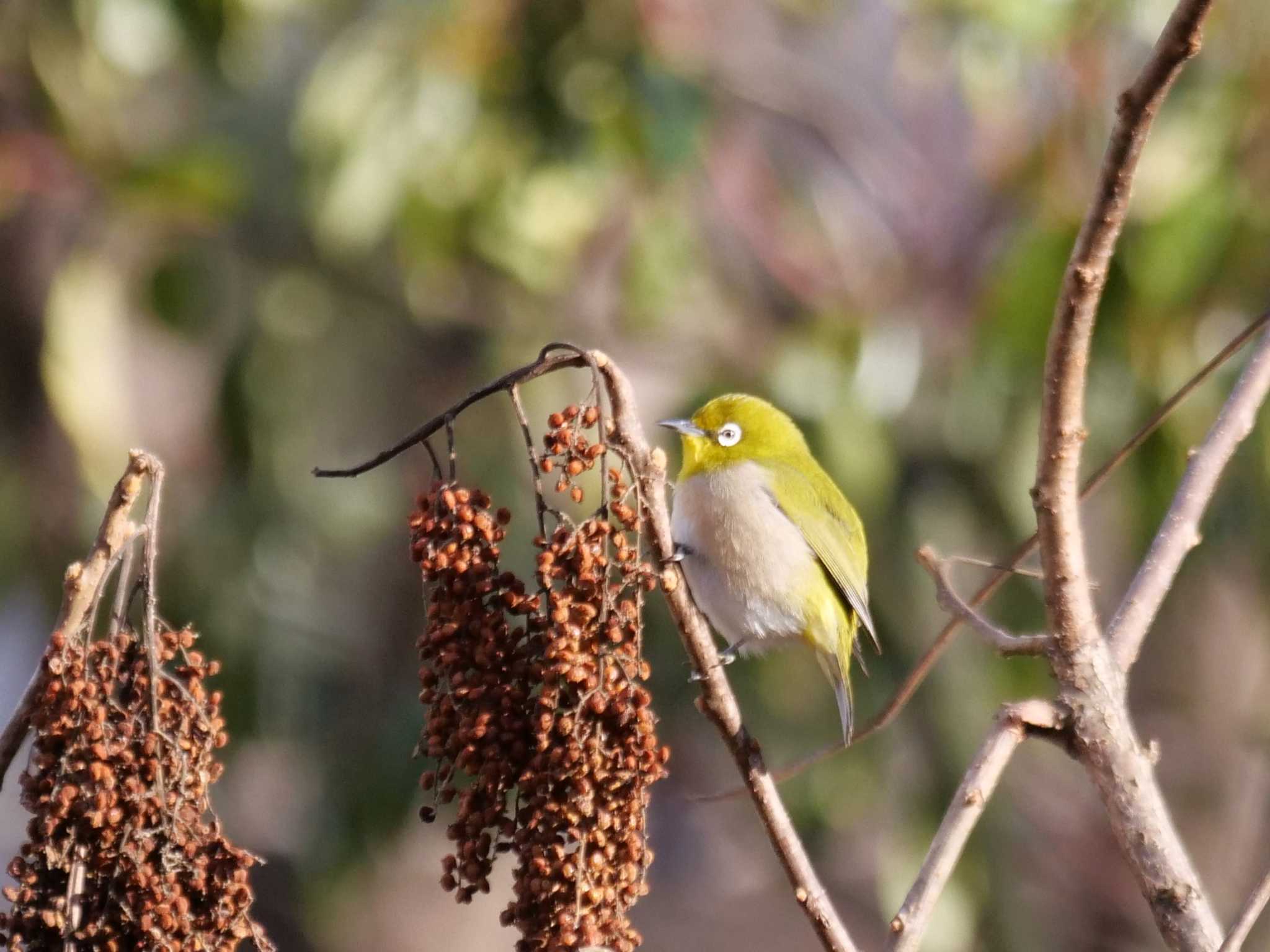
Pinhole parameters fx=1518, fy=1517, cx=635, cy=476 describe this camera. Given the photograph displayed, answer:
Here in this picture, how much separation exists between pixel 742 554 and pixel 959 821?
53.9 inches

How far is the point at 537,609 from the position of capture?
1505mm

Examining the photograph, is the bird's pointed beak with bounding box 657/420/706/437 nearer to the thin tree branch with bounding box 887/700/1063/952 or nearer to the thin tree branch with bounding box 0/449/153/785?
the thin tree branch with bounding box 887/700/1063/952

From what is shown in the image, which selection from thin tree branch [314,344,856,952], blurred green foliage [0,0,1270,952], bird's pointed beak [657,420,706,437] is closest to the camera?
thin tree branch [314,344,856,952]

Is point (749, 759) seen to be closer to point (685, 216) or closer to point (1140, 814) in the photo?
point (1140, 814)

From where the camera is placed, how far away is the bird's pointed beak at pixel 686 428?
2784mm

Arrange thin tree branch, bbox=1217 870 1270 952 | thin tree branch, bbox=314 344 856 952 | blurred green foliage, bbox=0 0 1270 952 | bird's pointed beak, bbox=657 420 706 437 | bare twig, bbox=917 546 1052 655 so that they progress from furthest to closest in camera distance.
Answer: blurred green foliage, bbox=0 0 1270 952
bird's pointed beak, bbox=657 420 706 437
bare twig, bbox=917 546 1052 655
thin tree branch, bbox=314 344 856 952
thin tree branch, bbox=1217 870 1270 952

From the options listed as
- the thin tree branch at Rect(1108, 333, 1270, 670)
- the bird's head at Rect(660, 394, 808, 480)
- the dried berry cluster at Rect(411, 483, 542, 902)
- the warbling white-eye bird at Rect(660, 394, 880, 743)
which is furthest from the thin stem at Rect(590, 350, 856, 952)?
the bird's head at Rect(660, 394, 808, 480)

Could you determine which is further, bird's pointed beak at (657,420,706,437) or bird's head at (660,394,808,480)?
bird's head at (660,394,808,480)

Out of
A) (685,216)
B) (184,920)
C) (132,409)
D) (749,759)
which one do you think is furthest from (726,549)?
(132,409)

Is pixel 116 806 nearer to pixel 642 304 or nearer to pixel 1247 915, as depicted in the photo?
pixel 1247 915

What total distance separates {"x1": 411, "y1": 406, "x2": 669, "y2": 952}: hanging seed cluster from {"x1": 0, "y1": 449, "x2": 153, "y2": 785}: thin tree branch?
0.92ft

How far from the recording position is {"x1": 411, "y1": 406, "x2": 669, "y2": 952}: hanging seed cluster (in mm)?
1452

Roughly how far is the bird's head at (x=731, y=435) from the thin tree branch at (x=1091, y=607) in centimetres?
134

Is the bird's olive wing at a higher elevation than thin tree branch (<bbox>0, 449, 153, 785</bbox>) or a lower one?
higher
